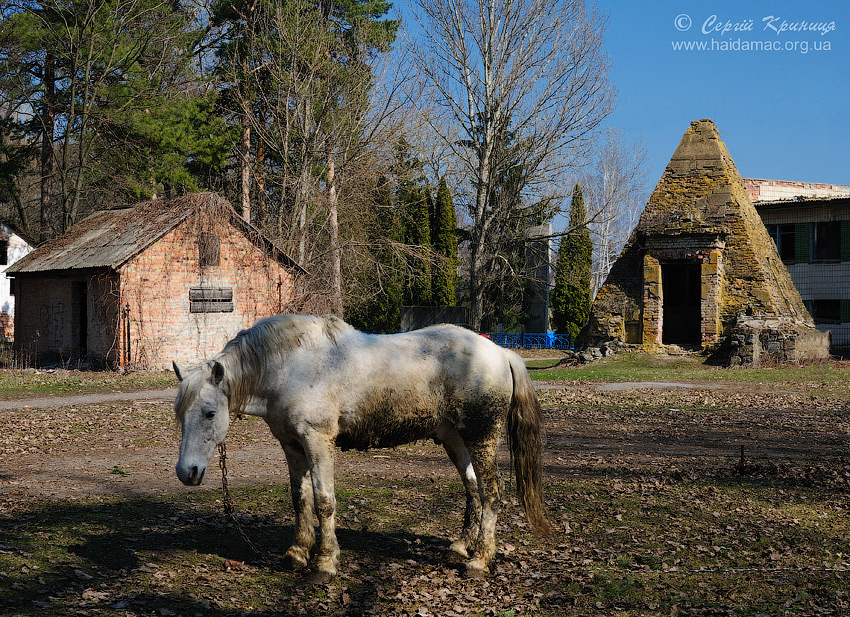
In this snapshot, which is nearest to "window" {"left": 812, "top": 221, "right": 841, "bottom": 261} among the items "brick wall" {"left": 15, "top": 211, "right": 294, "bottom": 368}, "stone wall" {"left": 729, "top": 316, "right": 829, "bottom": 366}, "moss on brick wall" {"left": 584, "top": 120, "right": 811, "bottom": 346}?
"moss on brick wall" {"left": 584, "top": 120, "right": 811, "bottom": 346}

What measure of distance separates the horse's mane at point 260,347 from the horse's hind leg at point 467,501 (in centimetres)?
137

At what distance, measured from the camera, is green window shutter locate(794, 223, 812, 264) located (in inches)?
1453

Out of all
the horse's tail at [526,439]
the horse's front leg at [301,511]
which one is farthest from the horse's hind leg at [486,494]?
the horse's front leg at [301,511]

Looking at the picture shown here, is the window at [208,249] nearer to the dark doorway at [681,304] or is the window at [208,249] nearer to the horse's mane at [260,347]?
the dark doorway at [681,304]

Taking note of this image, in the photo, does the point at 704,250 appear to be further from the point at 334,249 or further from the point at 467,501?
the point at 467,501

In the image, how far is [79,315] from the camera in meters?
26.0

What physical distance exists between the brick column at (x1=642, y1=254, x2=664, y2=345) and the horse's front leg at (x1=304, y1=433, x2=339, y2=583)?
24.6 m

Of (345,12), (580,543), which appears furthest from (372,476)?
(345,12)

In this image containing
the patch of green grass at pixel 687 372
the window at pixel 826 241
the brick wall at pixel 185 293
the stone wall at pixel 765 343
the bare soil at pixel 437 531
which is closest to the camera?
the bare soil at pixel 437 531

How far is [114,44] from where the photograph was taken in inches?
1185

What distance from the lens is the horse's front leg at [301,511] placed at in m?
6.09

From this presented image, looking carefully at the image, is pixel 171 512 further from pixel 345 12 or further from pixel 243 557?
pixel 345 12

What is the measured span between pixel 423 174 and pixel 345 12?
36.6 feet

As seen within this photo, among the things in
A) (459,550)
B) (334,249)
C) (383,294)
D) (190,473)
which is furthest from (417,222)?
(190,473)
